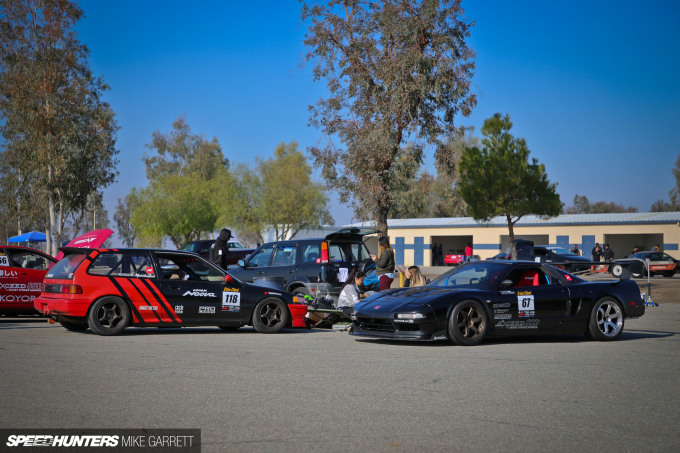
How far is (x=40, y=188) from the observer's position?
36.0 meters

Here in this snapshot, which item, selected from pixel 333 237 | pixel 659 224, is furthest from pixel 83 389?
pixel 659 224

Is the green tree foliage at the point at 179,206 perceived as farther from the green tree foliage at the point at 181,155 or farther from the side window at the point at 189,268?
the side window at the point at 189,268

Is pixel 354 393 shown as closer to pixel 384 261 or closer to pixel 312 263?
pixel 384 261

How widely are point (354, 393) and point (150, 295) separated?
6129mm

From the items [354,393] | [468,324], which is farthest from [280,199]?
[354,393]

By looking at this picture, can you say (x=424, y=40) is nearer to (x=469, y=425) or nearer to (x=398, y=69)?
(x=398, y=69)

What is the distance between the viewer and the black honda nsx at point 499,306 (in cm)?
1016

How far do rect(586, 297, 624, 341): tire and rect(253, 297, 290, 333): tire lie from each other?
200 inches

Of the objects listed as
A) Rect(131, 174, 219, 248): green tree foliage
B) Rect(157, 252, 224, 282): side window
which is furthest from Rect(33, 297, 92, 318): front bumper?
Rect(131, 174, 219, 248): green tree foliage

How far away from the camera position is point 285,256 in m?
16.8

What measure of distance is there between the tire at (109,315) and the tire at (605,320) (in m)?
7.35

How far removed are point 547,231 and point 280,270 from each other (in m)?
42.8

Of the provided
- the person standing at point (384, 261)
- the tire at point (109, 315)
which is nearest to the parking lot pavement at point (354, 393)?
the tire at point (109, 315)

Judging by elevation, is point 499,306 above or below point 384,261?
below
